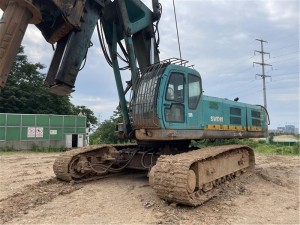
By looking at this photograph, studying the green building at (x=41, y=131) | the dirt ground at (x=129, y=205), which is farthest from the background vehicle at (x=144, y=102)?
the green building at (x=41, y=131)

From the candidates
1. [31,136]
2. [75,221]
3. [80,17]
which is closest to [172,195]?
[75,221]

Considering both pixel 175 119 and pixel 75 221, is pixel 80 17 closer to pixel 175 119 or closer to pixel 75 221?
pixel 175 119

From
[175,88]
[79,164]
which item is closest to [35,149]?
[79,164]

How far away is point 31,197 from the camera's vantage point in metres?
6.93

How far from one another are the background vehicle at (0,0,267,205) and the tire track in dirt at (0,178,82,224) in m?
0.42

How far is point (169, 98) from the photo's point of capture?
24.9 ft

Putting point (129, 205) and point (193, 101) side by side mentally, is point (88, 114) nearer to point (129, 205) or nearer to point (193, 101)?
point (193, 101)

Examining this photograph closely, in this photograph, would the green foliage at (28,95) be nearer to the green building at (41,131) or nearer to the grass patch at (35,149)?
the green building at (41,131)

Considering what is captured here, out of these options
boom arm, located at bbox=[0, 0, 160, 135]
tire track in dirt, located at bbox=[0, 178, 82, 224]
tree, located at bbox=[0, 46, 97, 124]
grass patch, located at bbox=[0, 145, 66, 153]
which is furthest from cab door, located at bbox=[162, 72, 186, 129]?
tree, located at bbox=[0, 46, 97, 124]

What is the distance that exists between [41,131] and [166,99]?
20.0 m

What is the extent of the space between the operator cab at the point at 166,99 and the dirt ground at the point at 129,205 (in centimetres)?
163

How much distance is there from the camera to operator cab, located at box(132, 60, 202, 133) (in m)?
7.44

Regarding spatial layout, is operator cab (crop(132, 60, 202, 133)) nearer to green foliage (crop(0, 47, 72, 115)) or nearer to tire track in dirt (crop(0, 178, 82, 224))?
tire track in dirt (crop(0, 178, 82, 224))

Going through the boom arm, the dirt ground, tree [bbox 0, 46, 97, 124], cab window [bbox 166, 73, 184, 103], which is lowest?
the dirt ground
